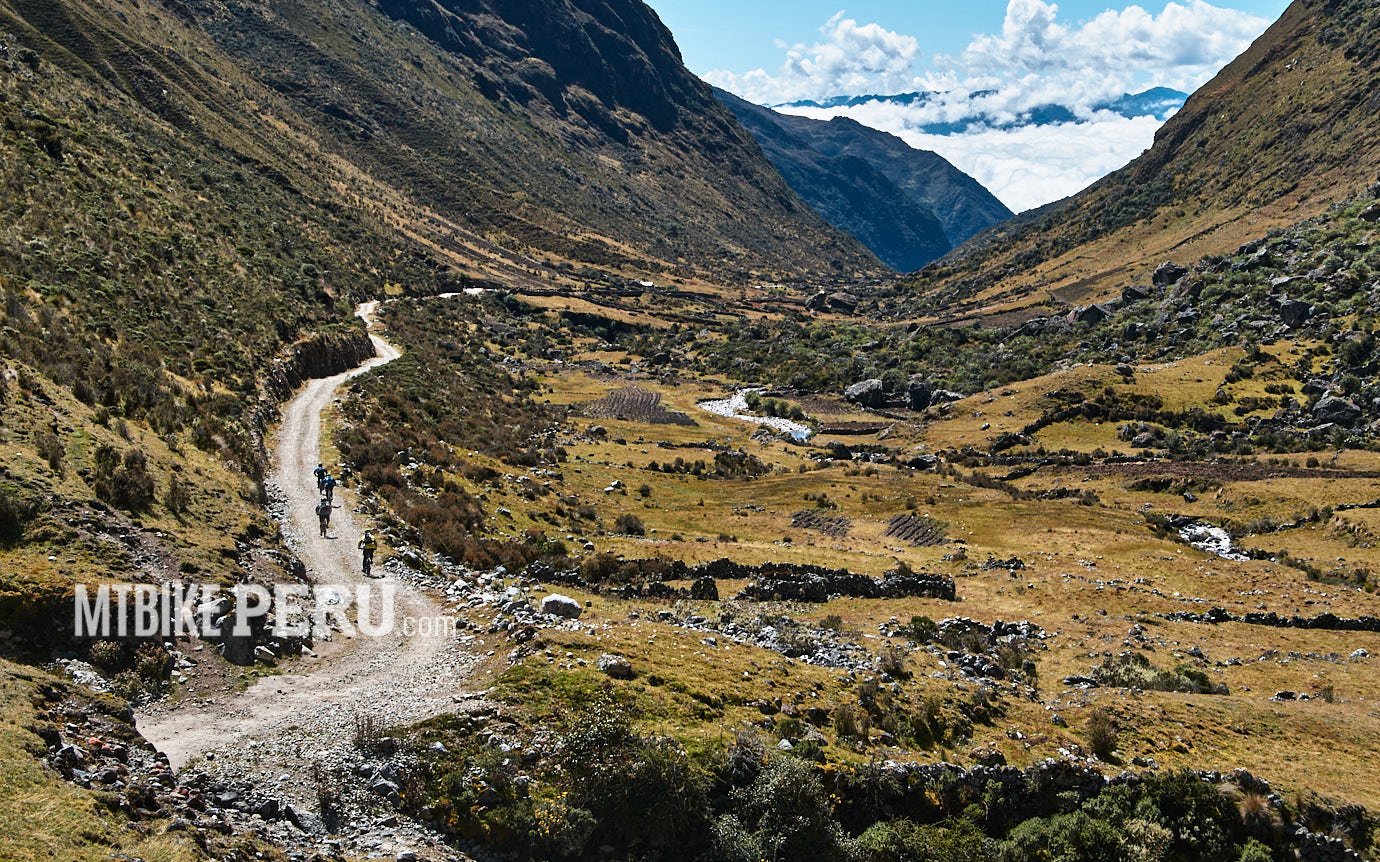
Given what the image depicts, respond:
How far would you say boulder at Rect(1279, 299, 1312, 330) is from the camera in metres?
101

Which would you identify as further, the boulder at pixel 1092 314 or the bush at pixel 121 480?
the boulder at pixel 1092 314

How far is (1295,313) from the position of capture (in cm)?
10162

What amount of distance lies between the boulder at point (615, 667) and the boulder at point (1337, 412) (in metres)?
87.7

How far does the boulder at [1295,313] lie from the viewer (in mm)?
101125

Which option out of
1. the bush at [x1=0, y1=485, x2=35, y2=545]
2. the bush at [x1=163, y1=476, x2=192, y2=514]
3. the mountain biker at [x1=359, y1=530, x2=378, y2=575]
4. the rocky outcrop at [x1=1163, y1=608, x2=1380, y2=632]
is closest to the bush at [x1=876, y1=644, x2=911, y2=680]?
the mountain biker at [x1=359, y1=530, x2=378, y2=575]

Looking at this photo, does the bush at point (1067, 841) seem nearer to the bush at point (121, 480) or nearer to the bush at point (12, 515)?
the bush at point (12, 515)

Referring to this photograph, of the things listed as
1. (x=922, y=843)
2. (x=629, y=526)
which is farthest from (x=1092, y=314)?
(x=922, y=843)

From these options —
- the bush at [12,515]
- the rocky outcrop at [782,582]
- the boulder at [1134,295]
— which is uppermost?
the boulder at [1134,295]

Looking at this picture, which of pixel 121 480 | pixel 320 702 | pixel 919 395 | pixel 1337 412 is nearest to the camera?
pixel 320 702

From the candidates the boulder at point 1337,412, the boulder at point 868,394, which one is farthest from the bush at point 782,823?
the boulder at point 868,394

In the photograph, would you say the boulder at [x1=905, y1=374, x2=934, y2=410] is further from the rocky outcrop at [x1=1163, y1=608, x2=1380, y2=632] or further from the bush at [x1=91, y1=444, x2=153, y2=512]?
the bush at [x1=91, y1=444, x2=153, y2=512]

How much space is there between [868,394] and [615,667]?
10894 cm

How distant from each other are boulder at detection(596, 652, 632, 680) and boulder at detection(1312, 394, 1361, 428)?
288 feet

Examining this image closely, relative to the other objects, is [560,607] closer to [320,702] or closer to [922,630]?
[320,702]
